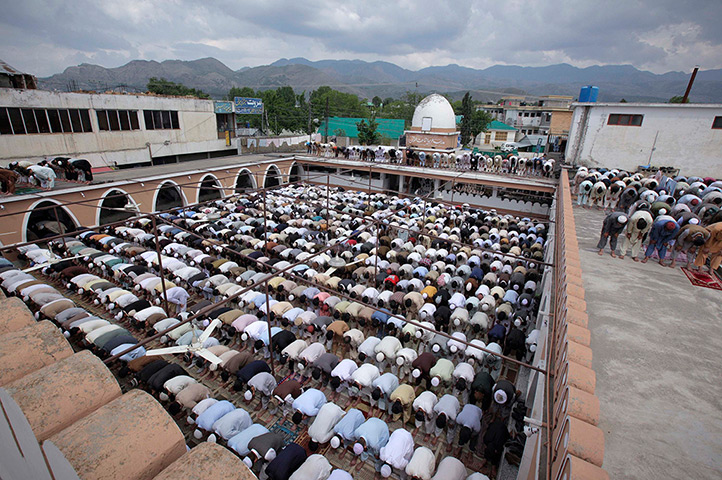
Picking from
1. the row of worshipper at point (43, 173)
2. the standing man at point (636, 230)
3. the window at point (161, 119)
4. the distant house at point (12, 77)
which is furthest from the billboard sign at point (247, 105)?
the standing man at point (636, 230)

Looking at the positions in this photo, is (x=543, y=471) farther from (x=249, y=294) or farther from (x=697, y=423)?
(x=249, y=294)

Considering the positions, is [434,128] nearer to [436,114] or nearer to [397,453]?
[436,114]

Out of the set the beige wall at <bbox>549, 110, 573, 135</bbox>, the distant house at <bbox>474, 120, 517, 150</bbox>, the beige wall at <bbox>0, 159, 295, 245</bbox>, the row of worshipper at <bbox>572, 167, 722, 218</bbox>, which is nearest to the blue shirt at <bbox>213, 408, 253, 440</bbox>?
the beige wall at <bbox>0, 159, 295, 245</bbox>

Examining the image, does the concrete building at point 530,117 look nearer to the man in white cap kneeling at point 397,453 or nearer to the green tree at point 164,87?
the man in white cap kneeling at point 397,453

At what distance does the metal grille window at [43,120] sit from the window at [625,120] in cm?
2864

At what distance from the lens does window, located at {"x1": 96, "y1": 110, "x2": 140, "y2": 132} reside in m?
20.3

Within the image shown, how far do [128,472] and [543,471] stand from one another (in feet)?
11.1

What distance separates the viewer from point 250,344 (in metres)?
8.77

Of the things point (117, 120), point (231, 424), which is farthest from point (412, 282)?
point (117, 120)

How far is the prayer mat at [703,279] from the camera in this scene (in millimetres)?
7137

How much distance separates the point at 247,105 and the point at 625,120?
82.6 ft

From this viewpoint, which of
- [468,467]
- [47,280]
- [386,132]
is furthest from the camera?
[386,132]

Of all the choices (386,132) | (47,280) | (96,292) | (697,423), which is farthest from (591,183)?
(386,132)

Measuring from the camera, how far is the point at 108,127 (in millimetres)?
20625
